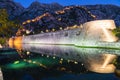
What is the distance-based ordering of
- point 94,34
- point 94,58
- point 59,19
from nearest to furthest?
1. point 94,58
2. point 94,34
3. point 59,19

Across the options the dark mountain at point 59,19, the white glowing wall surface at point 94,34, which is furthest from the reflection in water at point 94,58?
the dark mountain at point 59,19

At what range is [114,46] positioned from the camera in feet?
132

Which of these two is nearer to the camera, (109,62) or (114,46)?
(109,62)

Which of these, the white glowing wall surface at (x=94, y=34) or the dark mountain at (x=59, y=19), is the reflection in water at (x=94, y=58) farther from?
the dark mountain at (x=59, y=19)

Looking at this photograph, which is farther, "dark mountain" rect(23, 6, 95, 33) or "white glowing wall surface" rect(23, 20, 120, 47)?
"dark mountain" rect(23, 6, 95, 33)

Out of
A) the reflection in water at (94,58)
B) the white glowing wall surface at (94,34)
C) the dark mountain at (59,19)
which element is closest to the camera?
the reflection in water at (94,58)

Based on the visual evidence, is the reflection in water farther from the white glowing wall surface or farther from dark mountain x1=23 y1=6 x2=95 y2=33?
dark mountain x1=23 y1=6 x2=95 y2=33

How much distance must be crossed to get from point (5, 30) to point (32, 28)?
1678 inches

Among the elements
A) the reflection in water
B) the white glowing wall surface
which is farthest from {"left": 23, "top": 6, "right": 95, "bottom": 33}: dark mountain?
the reflection in water

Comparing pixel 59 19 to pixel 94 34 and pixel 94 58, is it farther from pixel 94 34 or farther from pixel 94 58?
pixel 94 58

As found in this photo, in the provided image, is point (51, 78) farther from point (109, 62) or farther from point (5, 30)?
point (5, 30)

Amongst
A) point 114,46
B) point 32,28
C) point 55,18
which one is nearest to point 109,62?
point 114,46

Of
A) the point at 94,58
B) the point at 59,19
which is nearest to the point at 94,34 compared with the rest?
the point at 94,58

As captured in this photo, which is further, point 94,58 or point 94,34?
point 94,34
